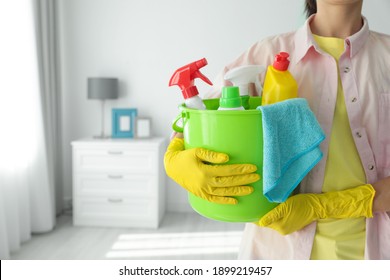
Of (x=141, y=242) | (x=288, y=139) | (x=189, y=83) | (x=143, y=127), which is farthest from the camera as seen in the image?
(x=143, y=127)

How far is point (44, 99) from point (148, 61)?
87 cm

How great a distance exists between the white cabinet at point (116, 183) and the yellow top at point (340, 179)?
2.25 meters

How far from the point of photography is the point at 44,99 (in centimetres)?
302

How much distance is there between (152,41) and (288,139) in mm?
2819

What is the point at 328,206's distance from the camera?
32.6 inches

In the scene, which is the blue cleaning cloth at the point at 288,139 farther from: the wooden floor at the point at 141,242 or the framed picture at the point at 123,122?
the framed picture at the point at 123,122

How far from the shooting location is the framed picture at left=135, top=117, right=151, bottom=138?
329cm

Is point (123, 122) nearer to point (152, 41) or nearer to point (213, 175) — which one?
point (152, 41)

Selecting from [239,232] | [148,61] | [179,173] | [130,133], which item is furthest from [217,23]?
[179,173]

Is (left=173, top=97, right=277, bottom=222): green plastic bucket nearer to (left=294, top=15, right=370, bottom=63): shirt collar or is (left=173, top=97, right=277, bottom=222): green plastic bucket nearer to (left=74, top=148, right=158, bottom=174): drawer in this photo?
(left=294, top=15, right=370, bottom=63): shirt collar

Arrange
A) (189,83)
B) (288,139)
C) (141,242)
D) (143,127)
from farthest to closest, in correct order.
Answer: (143,127) < (141,242) < (189,83) < (288,139)

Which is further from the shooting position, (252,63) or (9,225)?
(9,225)

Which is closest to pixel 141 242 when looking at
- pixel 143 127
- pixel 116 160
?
pixel 116 160
